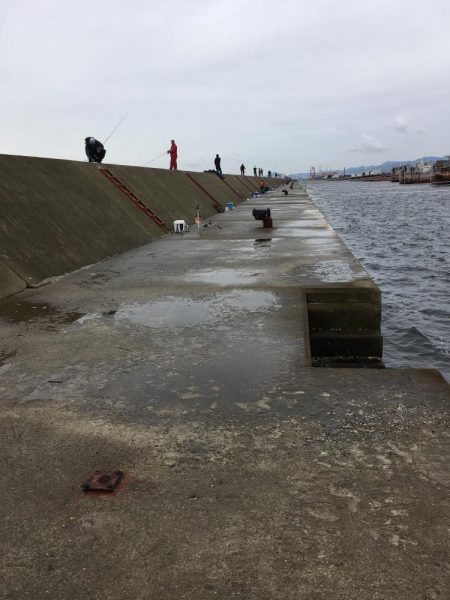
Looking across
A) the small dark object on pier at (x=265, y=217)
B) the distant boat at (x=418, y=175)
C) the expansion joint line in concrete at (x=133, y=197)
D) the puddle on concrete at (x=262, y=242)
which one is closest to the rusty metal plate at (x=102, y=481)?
the puddle on concrete at (x=262, y=242)

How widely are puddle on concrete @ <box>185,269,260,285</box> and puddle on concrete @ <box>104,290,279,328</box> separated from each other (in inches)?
30.1

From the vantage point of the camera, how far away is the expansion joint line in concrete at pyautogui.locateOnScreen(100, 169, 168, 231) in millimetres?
13547

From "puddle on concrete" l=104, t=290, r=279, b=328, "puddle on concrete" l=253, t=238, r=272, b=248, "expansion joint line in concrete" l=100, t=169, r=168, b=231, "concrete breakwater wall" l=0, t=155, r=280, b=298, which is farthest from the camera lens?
"expansion joint line in concrete" l=100, t=169, r=168, b=231

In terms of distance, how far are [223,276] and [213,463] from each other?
504 centimetres

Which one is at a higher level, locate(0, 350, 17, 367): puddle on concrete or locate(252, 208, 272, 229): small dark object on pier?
locate(252, 208, 272, 229): small dark object on pier

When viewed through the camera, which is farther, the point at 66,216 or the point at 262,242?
the point at 262,242

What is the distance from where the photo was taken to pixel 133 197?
45.2ft

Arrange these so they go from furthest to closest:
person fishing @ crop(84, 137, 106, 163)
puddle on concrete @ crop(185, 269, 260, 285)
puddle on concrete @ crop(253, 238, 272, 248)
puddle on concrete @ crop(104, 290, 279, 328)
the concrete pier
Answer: person fishing @ crop(84, 137, 106, 163), puddle on concrete @ crop(253, 238, 272, 248), puddle on concrete @ crop(185, 269, 260, 285), puddle on concrete @ crop(104, 290, 279, 328), the concrete pier

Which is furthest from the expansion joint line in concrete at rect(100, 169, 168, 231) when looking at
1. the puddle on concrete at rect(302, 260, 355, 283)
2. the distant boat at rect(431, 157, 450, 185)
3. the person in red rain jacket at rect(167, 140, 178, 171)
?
the distant boat at rect(431, 157, 450, 185)

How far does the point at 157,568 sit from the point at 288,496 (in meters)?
0.75

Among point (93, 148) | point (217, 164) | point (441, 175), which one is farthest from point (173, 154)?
point (441, 175)

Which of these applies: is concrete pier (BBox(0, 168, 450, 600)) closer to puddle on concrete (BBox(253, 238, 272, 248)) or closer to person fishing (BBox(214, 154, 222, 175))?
puddle on concrete (BBox(253, 238, 272, 248))

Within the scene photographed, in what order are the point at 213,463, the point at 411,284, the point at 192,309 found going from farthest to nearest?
the point at 411,284 < the point at 192,309 < the point at 213,463

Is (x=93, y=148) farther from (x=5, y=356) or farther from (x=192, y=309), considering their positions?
(x=5, y=356)
